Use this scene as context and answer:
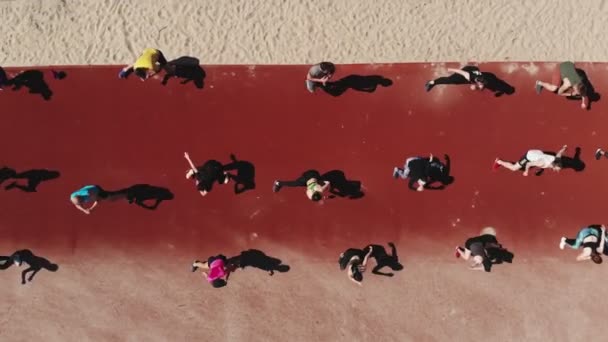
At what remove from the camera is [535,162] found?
13688mm

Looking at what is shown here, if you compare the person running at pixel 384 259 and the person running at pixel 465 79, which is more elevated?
the person running at pixel 465 79

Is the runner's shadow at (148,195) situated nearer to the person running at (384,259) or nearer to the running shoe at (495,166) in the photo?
the person running at (384,259)

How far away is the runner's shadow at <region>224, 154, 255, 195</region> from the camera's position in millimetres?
14117

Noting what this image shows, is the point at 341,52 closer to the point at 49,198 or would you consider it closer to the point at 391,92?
the point at 391,92

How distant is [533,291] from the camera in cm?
1395

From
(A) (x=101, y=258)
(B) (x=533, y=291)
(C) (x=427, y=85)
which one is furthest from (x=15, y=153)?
(B) (x=533, y=291)

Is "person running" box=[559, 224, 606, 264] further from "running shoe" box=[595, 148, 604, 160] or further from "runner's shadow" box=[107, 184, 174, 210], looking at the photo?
"runner's shadow" box=[107, 184, 174, 210]

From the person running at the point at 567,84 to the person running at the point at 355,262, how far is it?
6.41m

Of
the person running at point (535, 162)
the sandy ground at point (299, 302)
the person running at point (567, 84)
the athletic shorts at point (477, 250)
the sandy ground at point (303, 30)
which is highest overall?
the sandy ground at point (303, 30)

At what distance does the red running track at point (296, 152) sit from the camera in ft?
46.1

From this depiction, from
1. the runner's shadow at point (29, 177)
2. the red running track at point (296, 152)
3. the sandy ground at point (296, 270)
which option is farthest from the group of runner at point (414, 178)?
the runner's shadow at point (29, 177)

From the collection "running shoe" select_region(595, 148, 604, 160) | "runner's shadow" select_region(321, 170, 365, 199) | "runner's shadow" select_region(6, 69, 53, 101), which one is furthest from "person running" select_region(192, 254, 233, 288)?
"running shoe" select_region(595, 148, 604, 160)

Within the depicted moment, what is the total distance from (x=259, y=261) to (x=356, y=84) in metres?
5.43

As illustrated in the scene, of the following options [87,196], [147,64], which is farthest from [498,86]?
[87,196]
